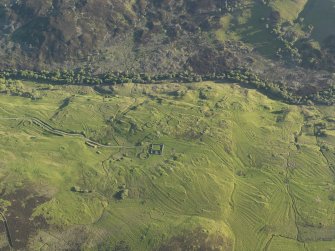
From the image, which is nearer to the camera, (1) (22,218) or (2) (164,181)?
(1) (22,218)

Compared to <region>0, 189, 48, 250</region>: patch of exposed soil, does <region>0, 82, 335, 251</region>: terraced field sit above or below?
above

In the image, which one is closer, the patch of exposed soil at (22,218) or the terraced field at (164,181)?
the patch of exposed soil at (22,218)

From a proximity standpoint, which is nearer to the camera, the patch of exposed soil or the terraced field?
the patch of exposed soil

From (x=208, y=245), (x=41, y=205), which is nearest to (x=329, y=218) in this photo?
(x=208, y=245)

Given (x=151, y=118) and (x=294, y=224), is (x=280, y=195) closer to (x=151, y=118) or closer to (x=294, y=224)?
(x=294, y=224)
